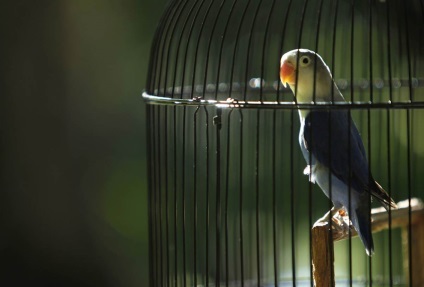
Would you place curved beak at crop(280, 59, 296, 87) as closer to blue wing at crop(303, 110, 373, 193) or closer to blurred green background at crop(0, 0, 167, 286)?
blue wing at crop(303, 110, 373, 193)

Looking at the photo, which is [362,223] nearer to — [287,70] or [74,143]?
[287,70]

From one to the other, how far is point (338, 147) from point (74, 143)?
207 centimetres

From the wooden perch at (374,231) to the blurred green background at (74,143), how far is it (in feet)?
5.73

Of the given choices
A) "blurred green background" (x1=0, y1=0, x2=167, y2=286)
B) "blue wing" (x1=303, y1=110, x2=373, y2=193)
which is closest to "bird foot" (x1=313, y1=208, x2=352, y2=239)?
"blue wing" (x1=303, y1=110, x2=373, y2=193)

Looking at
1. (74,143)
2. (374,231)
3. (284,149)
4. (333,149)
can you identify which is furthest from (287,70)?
(74,143)

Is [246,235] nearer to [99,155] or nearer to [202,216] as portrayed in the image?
[202,216]

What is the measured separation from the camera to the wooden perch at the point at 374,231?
193 cm

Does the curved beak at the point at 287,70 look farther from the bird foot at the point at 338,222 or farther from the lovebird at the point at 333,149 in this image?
the bird foot at the point at 338,222

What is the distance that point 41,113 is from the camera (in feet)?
12.5

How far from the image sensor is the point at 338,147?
2074 millimetres

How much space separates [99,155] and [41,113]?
36cm

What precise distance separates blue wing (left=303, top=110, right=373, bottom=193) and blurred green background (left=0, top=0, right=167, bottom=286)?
194cm

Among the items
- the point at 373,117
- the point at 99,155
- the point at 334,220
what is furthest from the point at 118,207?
the point at 334,220

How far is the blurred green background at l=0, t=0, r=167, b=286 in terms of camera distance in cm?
377
